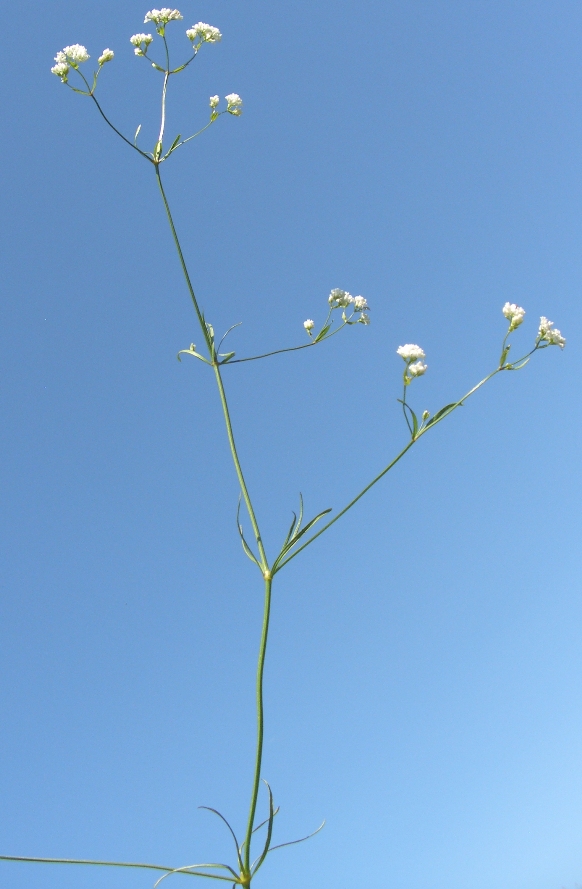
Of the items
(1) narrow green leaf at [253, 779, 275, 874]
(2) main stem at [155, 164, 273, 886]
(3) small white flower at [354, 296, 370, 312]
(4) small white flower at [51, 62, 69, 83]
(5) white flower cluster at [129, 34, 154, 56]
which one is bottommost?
(1) narrow green leaf at [253, 779, 275, 874]

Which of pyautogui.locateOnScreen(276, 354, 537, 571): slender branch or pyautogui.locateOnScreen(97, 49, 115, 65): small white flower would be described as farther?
pyautogui.locateOnScreen(97, 49, 115, 65): small white flower

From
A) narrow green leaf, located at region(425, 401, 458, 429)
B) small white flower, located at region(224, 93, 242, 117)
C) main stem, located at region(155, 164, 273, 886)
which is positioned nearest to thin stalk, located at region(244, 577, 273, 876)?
main stem, located at region(155, 164, 273, 886)

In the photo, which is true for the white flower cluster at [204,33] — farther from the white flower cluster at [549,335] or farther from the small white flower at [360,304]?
the white flower cluster at [549,335]

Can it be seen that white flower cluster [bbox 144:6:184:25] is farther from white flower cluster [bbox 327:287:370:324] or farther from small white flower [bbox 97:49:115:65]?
white flower cluster [bbox 327:287:370:324]

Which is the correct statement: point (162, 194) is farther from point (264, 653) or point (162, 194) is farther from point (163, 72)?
point (264, 653)

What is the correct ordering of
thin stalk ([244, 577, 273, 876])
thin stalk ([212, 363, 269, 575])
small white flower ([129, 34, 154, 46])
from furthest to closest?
small white flower ([129, 34, 154, 46])
thin stalk ([212, 363, 269, 575])
thin stalk ([244, 577, 273, 876])

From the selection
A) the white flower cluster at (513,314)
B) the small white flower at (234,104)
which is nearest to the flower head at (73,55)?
the small white flower at (234,104)

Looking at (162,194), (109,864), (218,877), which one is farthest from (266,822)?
(162,194)
